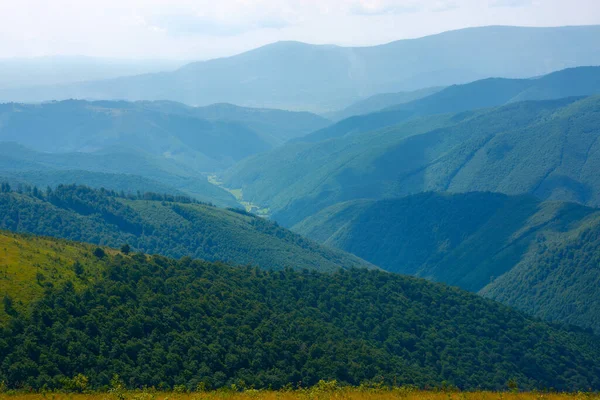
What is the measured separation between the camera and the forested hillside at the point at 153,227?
131500mm

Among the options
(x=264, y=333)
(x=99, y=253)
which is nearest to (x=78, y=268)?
(x=99, y=253)

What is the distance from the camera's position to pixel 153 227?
14825 centimetres

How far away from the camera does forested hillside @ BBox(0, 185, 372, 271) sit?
132 meters

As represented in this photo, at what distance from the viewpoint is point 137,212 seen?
496 feet

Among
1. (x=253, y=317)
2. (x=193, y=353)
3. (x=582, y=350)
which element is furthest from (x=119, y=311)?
(x=582, y=350)

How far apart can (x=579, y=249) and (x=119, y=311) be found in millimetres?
117045

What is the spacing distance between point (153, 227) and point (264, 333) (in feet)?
317

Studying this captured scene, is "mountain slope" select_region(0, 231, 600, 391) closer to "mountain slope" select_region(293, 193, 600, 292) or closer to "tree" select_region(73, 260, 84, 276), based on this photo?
"tree" select_region(73, 260, 84, 276)

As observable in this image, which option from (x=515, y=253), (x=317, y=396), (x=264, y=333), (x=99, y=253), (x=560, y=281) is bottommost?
(x=560, y=281)

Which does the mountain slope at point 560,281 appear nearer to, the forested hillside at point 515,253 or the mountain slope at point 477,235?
the forested hillside at point 515,253

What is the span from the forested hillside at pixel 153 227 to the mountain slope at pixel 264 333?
47312 mm

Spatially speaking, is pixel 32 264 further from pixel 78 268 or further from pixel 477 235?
pixel 477 235

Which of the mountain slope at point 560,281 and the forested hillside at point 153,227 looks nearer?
the mountain slope at point 560,281

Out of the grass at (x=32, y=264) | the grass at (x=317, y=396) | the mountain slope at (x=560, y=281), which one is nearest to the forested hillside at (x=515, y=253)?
the mountain slope at (x=560, y=281)
